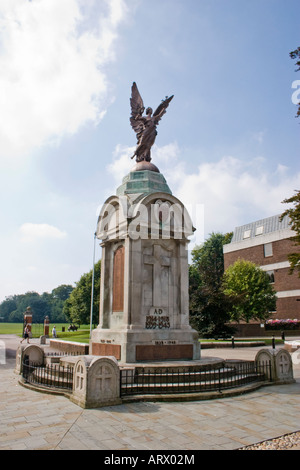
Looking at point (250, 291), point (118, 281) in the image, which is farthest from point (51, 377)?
point (250, 291)

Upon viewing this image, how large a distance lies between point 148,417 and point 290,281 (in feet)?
142

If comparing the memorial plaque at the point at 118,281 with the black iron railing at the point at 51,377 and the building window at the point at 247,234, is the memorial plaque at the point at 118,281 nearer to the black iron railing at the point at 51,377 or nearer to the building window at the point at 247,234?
the black iron railing at the point at 51,377

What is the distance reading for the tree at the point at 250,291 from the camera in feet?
128

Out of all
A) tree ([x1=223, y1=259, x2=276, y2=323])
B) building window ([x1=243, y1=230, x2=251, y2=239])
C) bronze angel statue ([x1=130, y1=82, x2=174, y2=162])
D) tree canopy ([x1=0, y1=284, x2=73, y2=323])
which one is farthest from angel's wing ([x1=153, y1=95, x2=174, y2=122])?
tree canopy ([x1=0, y1=284, x2=73, y2=323])

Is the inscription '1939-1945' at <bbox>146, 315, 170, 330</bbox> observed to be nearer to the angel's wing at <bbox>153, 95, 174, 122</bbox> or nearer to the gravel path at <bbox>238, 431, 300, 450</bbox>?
the gravel path at <bbox>238, 431, 300, 450</bbox>

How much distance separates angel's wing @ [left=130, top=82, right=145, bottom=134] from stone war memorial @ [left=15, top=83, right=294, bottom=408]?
5 centimetres

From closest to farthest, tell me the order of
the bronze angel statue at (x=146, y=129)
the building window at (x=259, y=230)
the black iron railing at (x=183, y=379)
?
1. the black iron railing at (x=183, y=379)
2. the bronze angel statue at (x=146, y=129)
3. the building window at (x=259, y=230)

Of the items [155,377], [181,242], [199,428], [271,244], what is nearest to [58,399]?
[155,377]

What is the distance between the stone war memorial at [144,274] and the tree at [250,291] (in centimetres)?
2451

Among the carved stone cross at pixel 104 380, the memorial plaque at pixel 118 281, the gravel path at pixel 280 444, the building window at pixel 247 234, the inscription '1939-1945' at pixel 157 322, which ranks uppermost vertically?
the building window at pixel 247 234

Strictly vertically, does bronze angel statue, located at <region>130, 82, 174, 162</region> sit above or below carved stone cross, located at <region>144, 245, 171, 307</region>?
above

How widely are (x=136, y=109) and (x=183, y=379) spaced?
1120 cm

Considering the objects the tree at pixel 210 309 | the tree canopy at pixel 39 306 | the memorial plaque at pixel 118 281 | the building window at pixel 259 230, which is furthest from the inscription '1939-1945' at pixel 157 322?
the tree canopy at pixel 39 306

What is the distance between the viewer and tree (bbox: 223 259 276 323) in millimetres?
39031
